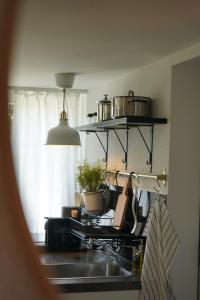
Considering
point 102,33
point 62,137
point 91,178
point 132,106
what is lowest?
point 91,178

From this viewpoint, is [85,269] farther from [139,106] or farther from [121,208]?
[139,106]

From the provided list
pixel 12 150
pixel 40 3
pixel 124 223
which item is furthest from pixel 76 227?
pixel 12 150

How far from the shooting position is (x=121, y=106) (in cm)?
257

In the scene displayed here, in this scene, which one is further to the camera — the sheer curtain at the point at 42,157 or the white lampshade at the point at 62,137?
the sheer curtain at the point at 42,157

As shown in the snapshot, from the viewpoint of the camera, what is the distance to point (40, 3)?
4.89 ft

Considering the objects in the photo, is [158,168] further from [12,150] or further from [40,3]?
[12,150]

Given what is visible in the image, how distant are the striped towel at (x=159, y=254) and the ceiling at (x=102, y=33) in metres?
0.69

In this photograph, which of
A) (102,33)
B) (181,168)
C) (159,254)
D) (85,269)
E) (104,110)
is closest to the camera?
(102,33)

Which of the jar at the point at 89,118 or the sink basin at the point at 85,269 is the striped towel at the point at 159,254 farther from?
the jar at the point at 89,118

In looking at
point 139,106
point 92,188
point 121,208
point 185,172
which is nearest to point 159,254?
point 185,172

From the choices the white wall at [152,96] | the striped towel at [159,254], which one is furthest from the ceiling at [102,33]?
the striped towel at [159,254]

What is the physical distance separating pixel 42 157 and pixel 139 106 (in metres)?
1.41

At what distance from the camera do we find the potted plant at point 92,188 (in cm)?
295

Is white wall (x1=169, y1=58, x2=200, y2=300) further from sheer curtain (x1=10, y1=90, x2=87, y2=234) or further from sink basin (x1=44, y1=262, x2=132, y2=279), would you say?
sheer curtain (x1=10, y1=90, x2=87, y2=234)
